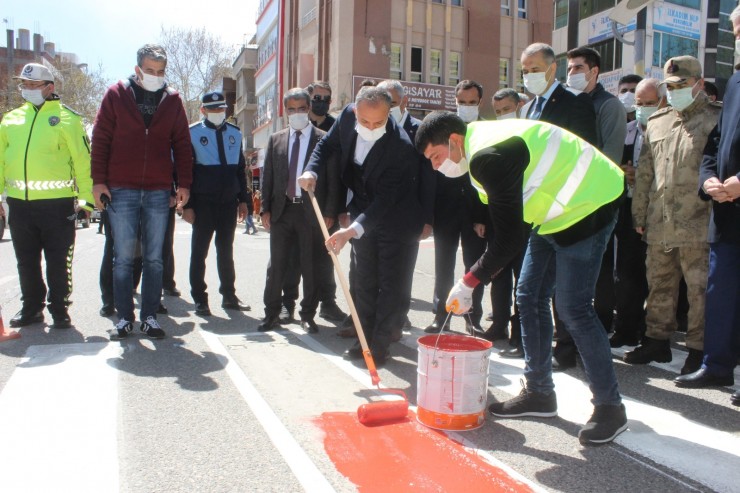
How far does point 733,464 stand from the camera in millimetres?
2947

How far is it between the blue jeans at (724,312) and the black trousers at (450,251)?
→ 1.95 meters

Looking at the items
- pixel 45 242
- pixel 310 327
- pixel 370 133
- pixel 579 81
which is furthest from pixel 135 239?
pixel 579 81

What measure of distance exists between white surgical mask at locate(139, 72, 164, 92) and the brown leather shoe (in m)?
2.51

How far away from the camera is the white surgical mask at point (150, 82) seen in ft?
17.2

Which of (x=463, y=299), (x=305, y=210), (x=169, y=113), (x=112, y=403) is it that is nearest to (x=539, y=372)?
(x=463, y=299)

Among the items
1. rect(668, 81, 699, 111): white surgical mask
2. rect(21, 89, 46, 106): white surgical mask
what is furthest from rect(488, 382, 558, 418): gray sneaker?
rect(21, 89, 46, 106): white surgical mask

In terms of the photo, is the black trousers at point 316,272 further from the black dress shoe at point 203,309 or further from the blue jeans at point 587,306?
the blue jeans at point 587,306

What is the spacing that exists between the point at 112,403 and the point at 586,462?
255 cm

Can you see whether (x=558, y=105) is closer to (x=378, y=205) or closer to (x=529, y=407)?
(x=378, y=205)

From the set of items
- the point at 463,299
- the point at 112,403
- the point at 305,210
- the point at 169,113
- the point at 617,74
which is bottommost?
the point at 112,403

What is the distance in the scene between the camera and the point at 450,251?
580 centimetres

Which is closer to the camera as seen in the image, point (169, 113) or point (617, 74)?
point (169, 113)

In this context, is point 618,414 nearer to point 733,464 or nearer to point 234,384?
point 733,464

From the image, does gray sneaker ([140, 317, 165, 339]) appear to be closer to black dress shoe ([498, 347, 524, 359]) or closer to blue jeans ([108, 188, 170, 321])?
blue jeans ([108, 188, 170, 321])
